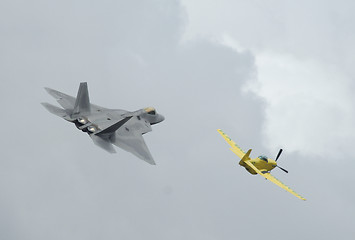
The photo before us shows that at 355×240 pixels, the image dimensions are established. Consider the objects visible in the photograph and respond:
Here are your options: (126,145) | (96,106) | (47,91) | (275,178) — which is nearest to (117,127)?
(126,145)

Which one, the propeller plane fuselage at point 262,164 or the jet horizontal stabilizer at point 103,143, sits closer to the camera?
the jet horizontal stabilizer at point 103,143

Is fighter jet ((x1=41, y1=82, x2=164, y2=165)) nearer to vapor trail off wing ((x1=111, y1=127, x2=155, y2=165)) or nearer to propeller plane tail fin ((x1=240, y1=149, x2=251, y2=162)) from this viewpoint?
vapor trail off wing ((x1=111, y1=127, x2=155, y2=165))

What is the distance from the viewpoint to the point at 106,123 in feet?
250

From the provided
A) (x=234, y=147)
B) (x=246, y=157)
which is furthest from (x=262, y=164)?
(x=234, y=147)

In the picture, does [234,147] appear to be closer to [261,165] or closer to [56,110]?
[261,165]

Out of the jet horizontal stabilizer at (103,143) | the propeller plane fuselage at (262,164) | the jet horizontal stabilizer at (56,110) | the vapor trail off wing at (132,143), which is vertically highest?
the propeller plane fuselage at (262,164)

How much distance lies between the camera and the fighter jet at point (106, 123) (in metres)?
73.9

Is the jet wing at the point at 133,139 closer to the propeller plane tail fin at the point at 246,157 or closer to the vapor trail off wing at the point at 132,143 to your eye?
the vapor trail off wing at the point at 132,143

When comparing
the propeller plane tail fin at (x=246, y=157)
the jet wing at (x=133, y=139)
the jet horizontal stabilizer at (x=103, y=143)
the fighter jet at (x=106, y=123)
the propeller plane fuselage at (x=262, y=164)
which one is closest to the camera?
the jet horizontal stabilizer at (x=103, y=143)

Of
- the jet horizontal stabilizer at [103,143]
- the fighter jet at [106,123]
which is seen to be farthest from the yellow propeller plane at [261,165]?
the jet horizontal stabilizer at [103,143]

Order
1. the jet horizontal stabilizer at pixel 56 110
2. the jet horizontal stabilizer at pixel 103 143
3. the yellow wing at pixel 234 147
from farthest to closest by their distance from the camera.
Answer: the yellow wing at pixel 234 147 < the jet horizontal stabilizer at pixel 56 110 < the jet horizontal stabilizer at pixel 103 143

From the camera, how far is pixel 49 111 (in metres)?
77.7

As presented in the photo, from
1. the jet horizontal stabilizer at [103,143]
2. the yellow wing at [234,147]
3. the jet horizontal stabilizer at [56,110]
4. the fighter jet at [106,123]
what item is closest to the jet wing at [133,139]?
the fighter jet at [106,123]

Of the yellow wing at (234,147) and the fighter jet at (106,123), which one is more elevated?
the yellow wing at (234,147)
